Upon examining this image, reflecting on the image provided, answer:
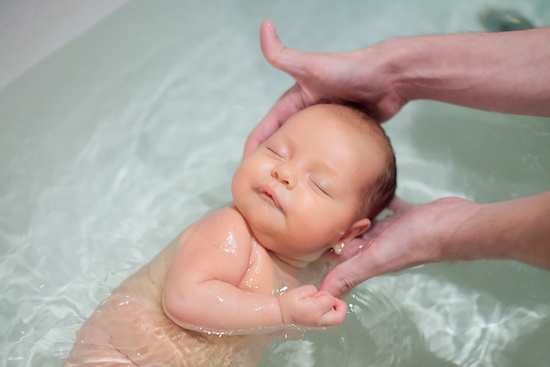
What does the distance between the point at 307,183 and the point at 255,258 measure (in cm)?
23

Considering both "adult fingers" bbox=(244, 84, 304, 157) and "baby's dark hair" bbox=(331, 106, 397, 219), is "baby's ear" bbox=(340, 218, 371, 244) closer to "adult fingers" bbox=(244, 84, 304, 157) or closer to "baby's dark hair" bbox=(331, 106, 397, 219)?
"baby's dark hair" bbox=(331, 106, 397, 219)

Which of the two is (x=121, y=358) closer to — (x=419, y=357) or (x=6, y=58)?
(x=419, y=357)

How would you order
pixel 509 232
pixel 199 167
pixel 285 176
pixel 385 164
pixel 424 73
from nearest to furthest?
pixel 509 232 → pixel 285 176 → pixel 385 164 → pixel 424 73 → pixel 199 167

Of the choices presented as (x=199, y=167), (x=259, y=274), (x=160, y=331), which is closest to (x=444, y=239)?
(x=259, y=274)

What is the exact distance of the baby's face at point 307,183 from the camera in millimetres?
1297

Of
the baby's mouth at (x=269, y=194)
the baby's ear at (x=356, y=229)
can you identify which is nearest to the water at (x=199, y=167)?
the baby's ear at (x=356, y=229)

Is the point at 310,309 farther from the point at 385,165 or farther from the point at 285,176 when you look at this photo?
the point at 385,165

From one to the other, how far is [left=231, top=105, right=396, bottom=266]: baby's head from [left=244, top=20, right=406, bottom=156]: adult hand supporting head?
186 mm

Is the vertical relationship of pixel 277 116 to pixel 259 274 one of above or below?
above

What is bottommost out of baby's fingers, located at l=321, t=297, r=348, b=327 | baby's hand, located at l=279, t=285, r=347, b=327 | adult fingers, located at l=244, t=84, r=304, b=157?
baby's fingers, located at l=321, t=297, r=348, b=327

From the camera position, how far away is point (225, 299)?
125cm

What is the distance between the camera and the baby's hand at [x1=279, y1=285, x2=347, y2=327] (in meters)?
1.23

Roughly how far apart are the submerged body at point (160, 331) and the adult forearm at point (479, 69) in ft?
2.30

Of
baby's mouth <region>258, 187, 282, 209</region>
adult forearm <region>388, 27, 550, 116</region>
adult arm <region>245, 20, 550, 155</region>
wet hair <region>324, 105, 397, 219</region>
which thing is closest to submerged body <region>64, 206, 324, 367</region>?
baby's mouth <region>258, 187, 282, 209</region>
